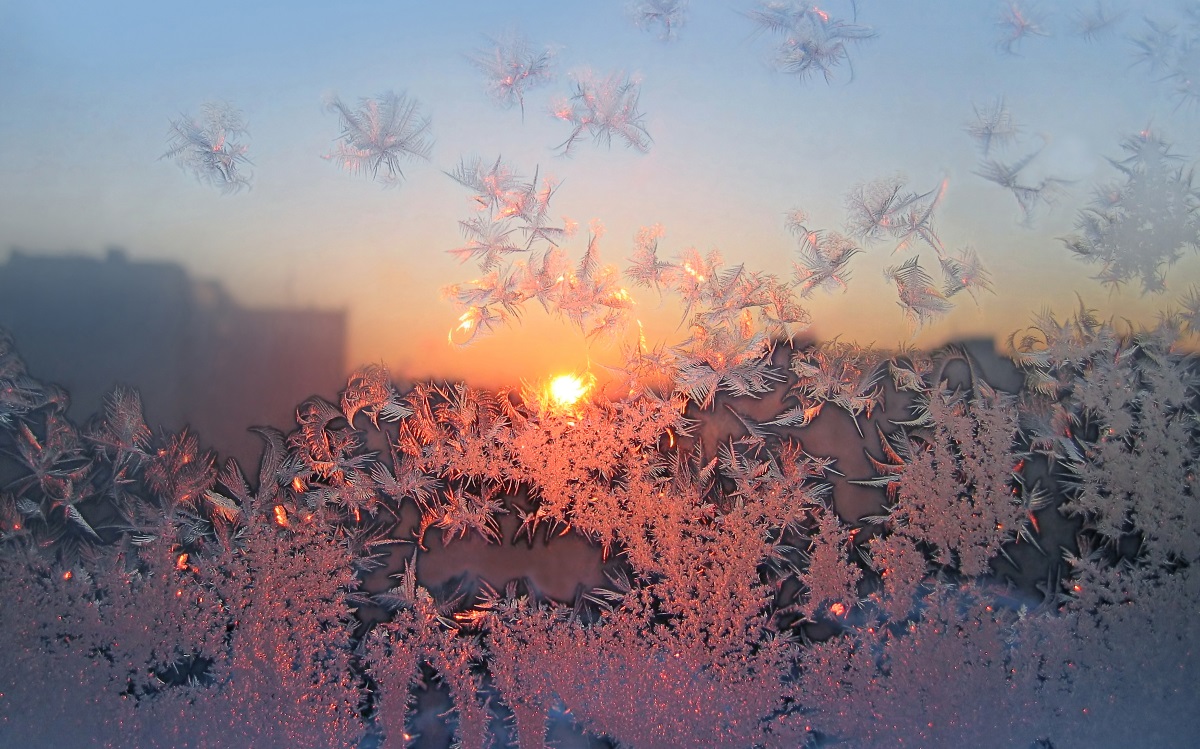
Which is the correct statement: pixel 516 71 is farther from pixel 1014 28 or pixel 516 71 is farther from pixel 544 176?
pixel 1014 28

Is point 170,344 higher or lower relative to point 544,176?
lower

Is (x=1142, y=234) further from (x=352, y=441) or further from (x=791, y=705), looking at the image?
(x=352, y=441)

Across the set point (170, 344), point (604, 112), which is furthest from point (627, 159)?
point (170, 344)

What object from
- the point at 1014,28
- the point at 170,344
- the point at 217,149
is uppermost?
the point at 1014,28

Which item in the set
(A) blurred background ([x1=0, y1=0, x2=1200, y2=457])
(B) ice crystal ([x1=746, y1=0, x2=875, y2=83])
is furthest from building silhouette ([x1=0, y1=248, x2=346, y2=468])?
(B) ice crystal ([x1=746, y1=0, x2=875, y2=83])

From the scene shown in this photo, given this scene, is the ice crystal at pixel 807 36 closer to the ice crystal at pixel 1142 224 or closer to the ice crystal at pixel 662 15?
the ice crystal at pixel 662 15

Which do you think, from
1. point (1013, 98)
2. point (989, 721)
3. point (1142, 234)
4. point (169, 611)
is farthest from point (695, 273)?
point (169, 611)
